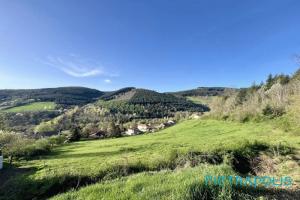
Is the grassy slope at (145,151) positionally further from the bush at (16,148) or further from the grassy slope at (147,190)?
the grassy slope at (147,190)

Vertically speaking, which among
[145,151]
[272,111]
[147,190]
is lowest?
[145,151]

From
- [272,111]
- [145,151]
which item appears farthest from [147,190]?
[272,111]

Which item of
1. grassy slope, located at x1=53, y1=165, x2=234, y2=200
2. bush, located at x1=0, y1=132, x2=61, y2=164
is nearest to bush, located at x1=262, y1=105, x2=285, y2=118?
grassy slope, located at x1=53, y1=165, x2=234, y2=200

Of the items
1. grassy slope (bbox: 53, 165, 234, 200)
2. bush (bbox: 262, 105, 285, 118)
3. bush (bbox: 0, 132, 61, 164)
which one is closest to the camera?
grassy slope (bbox: 53, 165, 234, 200)

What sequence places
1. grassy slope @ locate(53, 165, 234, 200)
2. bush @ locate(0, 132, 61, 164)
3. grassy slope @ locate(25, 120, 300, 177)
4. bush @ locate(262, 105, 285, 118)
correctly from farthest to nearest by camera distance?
1. bush @ locate(262, 105, 285, 118)
2. bush @ locate(0, 132, 61, 164)
3. grassy slope @ locate(25, 120, 300, 177)
4. grassy slope @ locate(53, 165, 234, 200)

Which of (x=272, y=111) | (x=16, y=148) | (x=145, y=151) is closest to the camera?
(x=145, y=151)

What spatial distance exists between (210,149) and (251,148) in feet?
12.8

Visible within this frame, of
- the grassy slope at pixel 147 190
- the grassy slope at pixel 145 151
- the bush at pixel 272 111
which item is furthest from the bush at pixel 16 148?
the bush at pixel 272 111

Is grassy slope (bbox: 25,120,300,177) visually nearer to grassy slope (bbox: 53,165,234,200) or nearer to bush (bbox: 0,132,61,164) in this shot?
bush (bbox: 0,132,61,164)

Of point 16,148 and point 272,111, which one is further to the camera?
point 272,111

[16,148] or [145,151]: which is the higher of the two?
[145,151]

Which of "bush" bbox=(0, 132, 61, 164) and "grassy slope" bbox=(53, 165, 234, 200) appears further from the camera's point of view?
"bush" bbox=(0, 132, 61, 164)

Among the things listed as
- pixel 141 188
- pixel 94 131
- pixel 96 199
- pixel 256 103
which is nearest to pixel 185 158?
pixel 141 188

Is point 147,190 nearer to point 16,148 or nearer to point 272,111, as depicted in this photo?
point 16,148
